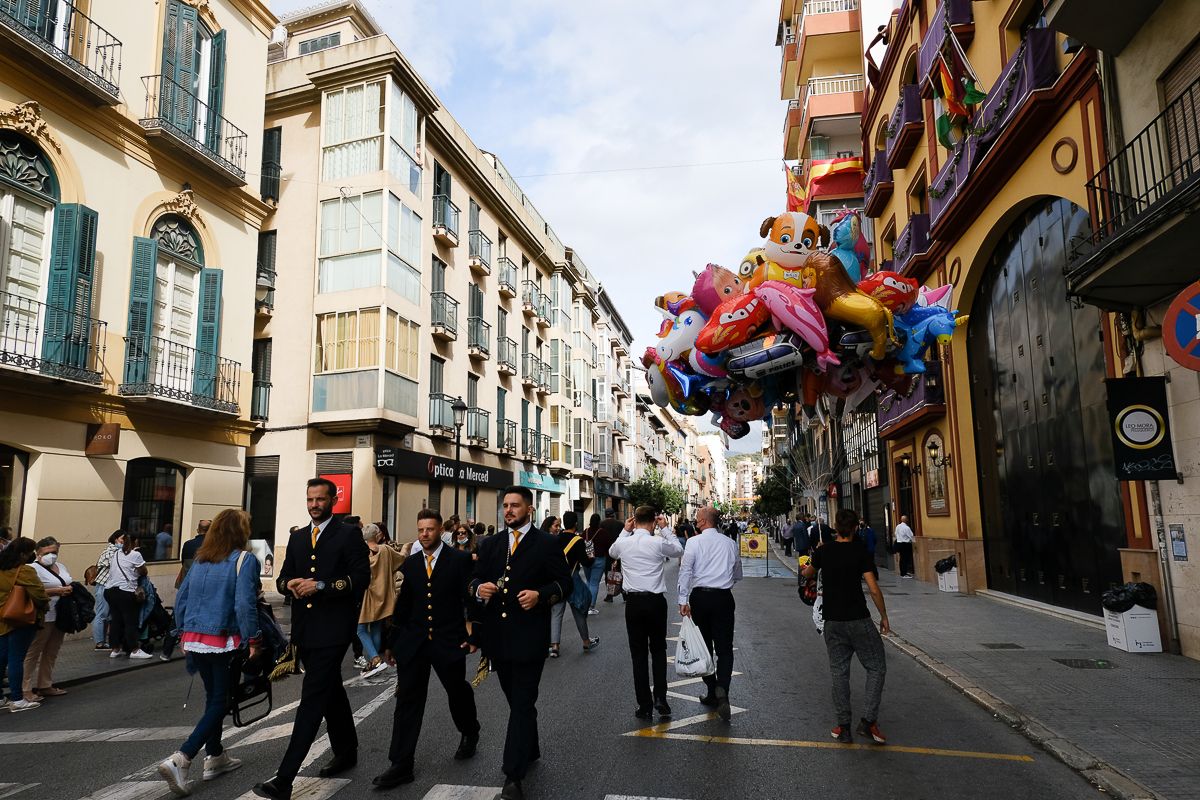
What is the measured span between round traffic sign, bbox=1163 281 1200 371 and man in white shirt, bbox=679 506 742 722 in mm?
4038

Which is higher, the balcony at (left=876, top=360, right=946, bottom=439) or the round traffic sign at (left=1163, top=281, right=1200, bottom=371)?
the balcony at (left=876, top=360, right=946, bottom=439)

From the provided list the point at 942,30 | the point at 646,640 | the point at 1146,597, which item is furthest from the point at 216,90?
the point at 1146,597

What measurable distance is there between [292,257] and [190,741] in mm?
20060

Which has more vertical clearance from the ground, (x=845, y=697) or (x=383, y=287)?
(x=383, y=287)

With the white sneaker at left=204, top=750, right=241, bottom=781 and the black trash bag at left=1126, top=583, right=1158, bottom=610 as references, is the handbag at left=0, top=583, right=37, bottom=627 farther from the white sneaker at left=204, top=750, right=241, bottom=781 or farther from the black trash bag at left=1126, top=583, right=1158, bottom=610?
the black trash bag at left=1126, top=583, right=1158, bottom=610

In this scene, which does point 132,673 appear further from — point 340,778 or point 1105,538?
point 1105,538

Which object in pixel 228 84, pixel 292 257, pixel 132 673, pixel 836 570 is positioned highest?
pixel 228 84

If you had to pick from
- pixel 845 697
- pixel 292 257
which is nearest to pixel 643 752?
pixel 845 697

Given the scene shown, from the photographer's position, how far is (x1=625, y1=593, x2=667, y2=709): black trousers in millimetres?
6785

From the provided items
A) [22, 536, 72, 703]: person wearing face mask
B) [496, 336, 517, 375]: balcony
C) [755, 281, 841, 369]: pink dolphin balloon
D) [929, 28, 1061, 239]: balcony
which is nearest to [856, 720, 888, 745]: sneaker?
[755, 281, 841, 369]: pink dolphin balloon

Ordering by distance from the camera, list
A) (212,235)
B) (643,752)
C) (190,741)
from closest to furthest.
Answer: (190,741), (643,752), (212,235)

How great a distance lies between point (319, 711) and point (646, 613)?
9.94ft

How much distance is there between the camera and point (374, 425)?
21031 mm

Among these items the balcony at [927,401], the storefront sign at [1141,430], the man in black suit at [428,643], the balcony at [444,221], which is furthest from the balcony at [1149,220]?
the balcony at [444,221]
